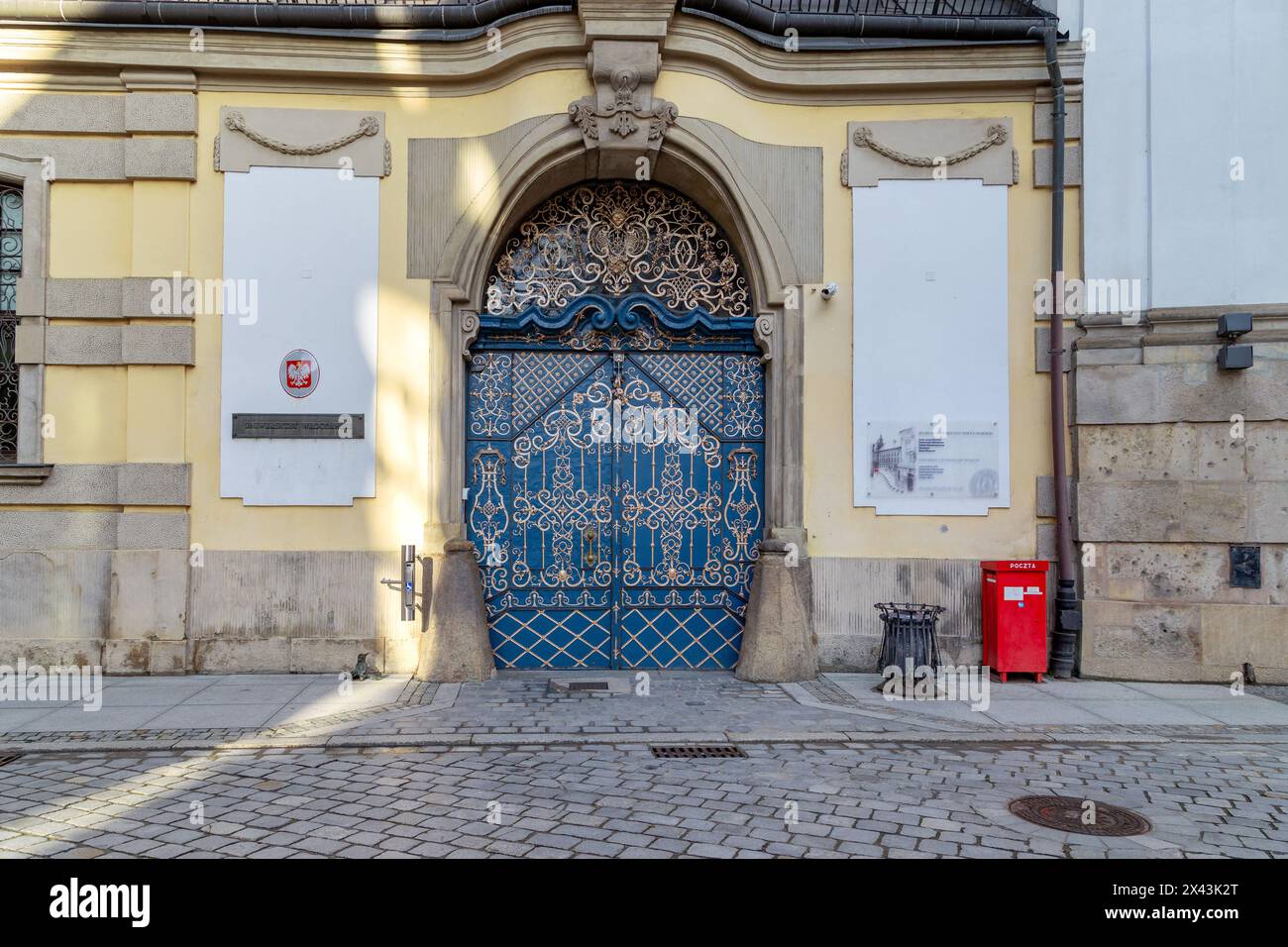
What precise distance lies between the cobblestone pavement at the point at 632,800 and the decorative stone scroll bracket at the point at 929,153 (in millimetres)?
5526

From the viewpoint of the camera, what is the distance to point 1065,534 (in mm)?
9164

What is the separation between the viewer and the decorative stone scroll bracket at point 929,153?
9523 millimetres

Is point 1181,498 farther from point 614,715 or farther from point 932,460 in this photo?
point 614,715

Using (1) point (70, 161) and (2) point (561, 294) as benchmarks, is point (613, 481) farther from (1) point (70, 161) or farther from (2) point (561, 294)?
(1) point (70, 161)

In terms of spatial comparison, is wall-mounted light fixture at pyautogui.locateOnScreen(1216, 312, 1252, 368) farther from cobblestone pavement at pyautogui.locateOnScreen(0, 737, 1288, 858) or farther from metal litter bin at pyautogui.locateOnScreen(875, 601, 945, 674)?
cobblestone pavement at pyautogui.locateOnScreen(0, 737, 1288, 858)

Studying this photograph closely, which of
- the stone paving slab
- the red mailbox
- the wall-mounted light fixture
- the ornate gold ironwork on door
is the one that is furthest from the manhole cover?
the wall-mounted light fixture

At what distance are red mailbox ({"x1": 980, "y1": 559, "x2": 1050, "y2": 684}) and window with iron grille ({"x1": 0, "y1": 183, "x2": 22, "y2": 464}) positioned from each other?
9.26m

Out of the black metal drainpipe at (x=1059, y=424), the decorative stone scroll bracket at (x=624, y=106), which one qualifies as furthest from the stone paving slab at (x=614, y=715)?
the decorative stone scroll bracket at (x=624, y=106)

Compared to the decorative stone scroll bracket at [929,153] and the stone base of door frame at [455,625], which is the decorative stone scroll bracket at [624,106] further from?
the stone base of door frame at [455,625]

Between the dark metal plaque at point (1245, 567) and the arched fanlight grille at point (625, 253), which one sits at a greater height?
the arched fanlight grille at point (625, 253)

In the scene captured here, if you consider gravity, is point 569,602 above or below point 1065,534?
below
